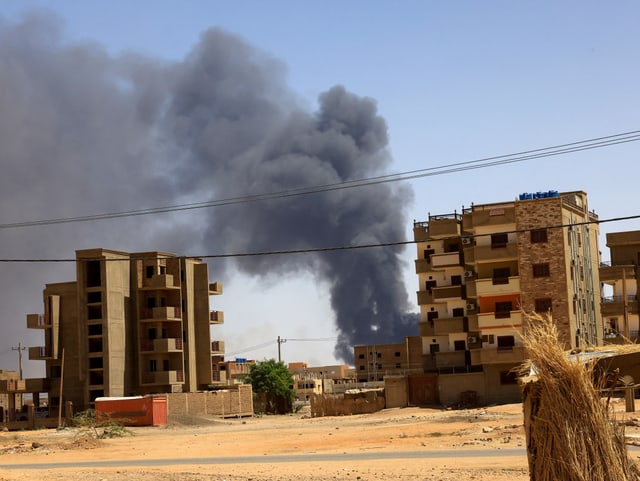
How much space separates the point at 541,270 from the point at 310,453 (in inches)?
1885

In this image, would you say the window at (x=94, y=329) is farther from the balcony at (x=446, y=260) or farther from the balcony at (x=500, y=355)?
the balcony at (x=500, y=355)

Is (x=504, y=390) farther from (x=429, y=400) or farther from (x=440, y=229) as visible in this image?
(x=440, y=229)

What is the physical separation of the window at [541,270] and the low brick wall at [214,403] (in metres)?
33.4

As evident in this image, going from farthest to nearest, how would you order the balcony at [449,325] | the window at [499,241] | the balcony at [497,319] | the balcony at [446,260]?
1. the balcony at [446,260]
2. the balcony at [449,325]
3. the balcony at [497,319]
4. the window at [499,241]

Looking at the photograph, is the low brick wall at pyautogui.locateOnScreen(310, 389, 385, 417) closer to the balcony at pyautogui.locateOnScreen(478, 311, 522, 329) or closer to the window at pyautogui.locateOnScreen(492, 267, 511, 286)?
the balcony at pyautogui.locateOnScreen(478, 311, 522, 329)

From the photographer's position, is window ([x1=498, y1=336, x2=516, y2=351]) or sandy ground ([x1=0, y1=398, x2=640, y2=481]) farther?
window ([x1=498, y1=336, x2=516, y2=351])

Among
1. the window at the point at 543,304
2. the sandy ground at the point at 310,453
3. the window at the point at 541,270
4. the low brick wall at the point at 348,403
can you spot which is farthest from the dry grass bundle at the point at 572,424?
the window at the point at 541,270

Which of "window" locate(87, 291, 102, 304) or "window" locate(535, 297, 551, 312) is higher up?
"window" locate(87, 291, 102, 304)

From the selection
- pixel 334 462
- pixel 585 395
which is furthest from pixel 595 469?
pixel 334 462

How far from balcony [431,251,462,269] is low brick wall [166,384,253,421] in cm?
2479

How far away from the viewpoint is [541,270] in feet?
274

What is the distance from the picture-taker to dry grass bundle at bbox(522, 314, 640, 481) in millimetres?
16781

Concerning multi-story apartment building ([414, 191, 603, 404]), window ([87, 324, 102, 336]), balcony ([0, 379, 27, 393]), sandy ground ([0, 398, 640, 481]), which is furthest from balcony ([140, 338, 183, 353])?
sandy ground ([0, 398, 640, 481])

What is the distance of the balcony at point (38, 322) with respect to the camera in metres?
100
